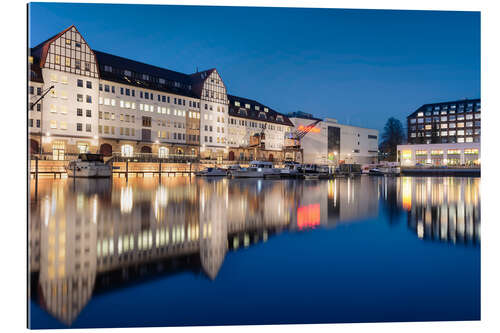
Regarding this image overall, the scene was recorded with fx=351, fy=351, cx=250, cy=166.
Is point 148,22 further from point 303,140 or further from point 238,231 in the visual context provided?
point 303,140

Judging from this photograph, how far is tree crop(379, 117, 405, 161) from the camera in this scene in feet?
298

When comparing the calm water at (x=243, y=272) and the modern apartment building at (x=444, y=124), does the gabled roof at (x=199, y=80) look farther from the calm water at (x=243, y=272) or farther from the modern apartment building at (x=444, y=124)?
the calm water at (x=243, y=272)

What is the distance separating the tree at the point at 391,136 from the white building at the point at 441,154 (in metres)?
10.9

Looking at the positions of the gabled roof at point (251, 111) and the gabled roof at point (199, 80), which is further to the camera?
the gabled roof at point (251, 111)

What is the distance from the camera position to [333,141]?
3157 inches

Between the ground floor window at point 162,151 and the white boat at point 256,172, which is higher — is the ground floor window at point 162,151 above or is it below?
above

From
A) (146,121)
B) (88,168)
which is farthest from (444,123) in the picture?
(88,168)

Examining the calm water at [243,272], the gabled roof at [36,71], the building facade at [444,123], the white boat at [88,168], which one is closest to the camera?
the calm water at [243,272]

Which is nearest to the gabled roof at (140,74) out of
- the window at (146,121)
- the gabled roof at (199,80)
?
the gabled roof at (199,80)

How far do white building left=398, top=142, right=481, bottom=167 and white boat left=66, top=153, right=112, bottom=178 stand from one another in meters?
63.7

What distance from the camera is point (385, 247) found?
20.2 ft

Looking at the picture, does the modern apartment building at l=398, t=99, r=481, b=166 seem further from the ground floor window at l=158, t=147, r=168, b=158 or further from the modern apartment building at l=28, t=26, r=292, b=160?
the ground floor window at l=158, t=147, r=168, b=158

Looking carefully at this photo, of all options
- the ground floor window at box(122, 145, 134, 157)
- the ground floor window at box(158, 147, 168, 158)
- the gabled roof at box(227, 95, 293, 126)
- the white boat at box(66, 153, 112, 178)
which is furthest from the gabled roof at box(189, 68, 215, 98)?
the white boat at box(66, 153, 112, 178)

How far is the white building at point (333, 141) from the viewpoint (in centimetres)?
7500
